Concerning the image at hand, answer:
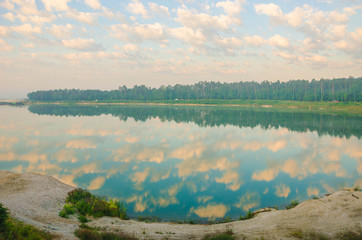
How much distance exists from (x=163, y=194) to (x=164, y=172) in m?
6.10

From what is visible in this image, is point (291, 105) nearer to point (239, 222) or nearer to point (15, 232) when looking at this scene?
point (239, 222)

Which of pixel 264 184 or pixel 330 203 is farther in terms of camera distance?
pixel 264 184

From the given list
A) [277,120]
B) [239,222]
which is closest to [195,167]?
[239,222]

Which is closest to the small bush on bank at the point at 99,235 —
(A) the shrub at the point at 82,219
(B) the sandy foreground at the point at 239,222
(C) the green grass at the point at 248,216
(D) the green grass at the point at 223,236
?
(B) the sandy foreground at the point at 239,222

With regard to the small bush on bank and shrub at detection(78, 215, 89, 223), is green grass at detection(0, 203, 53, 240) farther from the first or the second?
shrub at detection(78, 215, 89, 223)

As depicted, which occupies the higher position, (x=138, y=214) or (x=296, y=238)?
(x=296, y=238)

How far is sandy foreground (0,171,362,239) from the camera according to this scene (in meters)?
12.2

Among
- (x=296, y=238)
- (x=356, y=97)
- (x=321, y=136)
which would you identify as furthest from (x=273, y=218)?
(x=356, y=97)

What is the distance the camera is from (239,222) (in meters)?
15.0

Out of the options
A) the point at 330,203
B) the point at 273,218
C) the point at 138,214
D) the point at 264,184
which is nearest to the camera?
the point at 273,218

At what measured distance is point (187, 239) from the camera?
11.8 m

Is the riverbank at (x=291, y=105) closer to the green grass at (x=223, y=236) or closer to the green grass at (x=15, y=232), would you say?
the green grass at (x=223, y=236)

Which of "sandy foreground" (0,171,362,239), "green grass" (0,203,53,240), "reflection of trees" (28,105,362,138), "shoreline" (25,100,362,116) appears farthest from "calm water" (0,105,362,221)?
"shoreline" (25,100,362,116)

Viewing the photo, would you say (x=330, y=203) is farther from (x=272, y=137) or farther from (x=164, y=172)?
(x=272, y=137)
